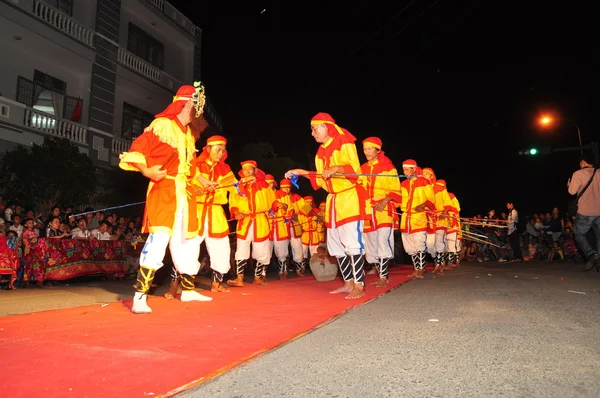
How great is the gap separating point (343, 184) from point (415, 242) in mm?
3540

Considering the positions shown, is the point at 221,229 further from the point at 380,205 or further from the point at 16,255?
the point at 16,255

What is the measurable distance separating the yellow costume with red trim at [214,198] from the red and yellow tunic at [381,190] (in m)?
2.10

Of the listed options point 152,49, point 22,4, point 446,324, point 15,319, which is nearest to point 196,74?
point 152,49

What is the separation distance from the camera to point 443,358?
87.4 inches

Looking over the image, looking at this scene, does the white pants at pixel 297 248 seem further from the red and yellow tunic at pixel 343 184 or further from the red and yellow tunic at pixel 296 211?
the red and yellow tunic at pixel 343 184

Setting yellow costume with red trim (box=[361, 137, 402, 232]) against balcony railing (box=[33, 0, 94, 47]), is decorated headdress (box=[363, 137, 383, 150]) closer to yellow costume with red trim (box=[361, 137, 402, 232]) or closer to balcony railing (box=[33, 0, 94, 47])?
yellow costume with red trim (box=[361, 137, 402, 232])

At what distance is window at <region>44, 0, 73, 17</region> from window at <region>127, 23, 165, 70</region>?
282 cm

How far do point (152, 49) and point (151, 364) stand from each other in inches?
738

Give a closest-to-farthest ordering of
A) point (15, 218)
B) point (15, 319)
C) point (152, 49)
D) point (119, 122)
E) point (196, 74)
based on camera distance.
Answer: point (15, 319)
point (15, 218)
point (119, 122)
point (152, 49)
point (196, 74)

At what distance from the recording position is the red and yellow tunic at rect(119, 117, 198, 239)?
423cm

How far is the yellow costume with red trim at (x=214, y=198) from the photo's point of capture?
5672 millimetres

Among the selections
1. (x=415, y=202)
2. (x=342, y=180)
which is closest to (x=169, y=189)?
(x=342, y=180)

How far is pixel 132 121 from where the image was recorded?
17.6 m

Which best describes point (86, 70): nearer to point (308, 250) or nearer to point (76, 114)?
point (76, 114)
